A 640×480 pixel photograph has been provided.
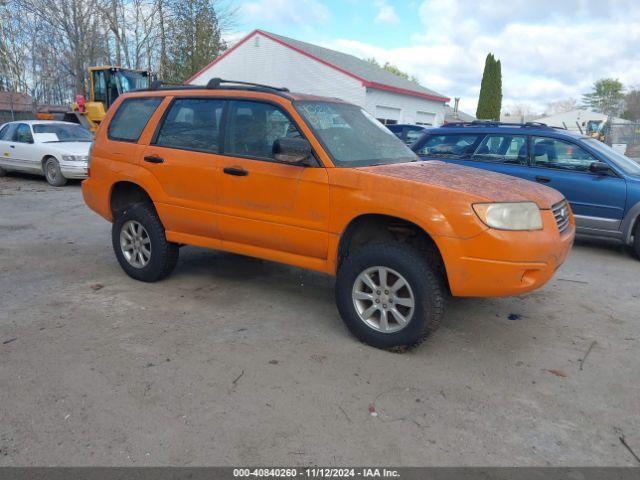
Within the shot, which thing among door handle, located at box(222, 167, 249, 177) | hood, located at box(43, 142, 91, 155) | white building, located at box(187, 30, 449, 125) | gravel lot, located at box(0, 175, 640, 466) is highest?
white building, located at box(187, 30, 449, 125)

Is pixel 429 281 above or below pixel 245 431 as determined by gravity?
above

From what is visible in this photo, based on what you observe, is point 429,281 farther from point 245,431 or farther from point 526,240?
point 245,431

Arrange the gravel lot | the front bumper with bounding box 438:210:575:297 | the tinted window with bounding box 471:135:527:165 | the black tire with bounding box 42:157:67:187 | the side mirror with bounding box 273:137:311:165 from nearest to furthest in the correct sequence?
the gravel lot, the front bumper with bounding box 438:210:575:297, the side mirror with bounding box 273:137:311:165, the tinted window with bounding box 471:135:527:165, the black tire with bounding box 42:157:67:187

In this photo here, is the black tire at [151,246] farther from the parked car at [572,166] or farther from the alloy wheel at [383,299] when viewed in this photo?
the parked car at [572,166]

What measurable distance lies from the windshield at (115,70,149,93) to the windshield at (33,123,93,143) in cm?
779

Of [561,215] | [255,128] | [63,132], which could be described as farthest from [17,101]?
[561,215]

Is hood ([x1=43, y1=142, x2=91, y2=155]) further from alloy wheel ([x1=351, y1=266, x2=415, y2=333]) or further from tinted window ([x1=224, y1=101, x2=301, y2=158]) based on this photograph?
alloy wheel ([x1=351, y1=266, x2=415, y2=333])

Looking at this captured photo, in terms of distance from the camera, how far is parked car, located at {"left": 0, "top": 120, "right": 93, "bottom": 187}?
11672mm

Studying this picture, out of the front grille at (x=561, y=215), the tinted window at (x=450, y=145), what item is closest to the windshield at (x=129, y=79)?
the tinted window at (x=450, y=145)

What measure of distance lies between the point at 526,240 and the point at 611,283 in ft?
9.61

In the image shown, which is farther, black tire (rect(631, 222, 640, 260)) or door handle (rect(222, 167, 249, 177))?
black tire (rect(631, 222, 640, 260))

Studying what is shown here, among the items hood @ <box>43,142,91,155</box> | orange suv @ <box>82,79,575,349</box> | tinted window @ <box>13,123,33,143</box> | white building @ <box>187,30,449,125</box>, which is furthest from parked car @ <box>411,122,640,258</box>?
white building @ <box>187,30,449,125</box>

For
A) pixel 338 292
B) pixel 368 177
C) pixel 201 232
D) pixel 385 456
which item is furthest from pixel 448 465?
pixel 201 232

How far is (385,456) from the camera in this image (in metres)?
2.60
